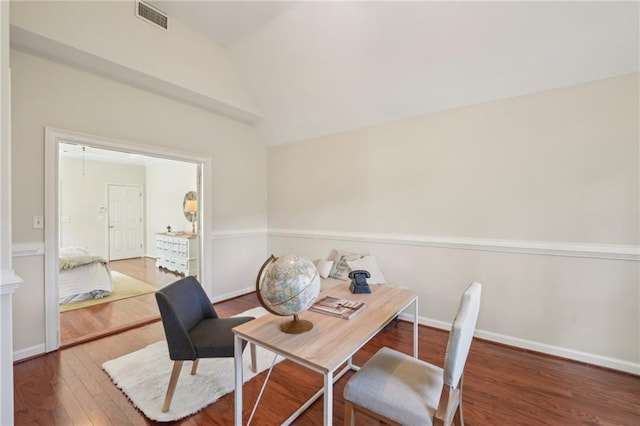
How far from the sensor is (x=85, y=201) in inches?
244

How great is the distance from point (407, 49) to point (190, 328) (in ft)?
10.1

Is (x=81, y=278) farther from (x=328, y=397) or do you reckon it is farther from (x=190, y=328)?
(x=328, y=397)

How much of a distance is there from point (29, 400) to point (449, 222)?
3.80 m

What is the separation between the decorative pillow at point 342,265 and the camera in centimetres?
333

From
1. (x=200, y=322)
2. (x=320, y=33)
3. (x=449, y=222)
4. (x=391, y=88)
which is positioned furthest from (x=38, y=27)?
(x=449, y=222)

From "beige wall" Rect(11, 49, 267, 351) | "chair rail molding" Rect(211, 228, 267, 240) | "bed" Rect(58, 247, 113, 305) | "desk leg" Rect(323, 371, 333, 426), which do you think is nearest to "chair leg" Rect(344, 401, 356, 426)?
"desk leg" Rect(323, 371, 333, 426)

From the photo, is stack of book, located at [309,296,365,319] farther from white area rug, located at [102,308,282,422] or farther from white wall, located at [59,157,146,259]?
white wall, located at [59,157,146,259]

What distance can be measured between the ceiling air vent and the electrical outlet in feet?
6.92

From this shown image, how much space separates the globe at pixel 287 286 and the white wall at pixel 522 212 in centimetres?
214

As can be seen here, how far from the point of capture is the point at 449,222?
9.61 ft

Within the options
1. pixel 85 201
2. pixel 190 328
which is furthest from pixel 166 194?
pixel 190 328

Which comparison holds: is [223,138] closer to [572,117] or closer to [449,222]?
[449,222]

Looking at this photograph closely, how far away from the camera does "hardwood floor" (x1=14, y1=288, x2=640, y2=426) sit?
1.73 metres

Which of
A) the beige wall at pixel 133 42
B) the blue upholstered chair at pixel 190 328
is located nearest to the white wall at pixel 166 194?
the beige wall at pixel 133 42
